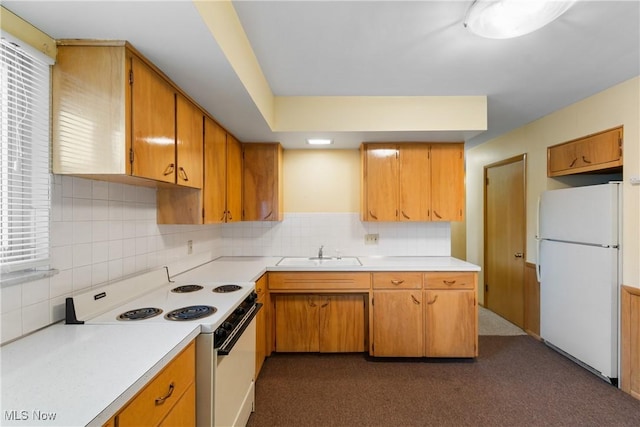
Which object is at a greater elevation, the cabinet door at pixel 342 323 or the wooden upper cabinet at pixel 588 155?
the wooden upper cabinet at pixel 588 155

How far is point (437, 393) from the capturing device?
217cm

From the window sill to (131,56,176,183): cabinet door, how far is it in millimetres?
554

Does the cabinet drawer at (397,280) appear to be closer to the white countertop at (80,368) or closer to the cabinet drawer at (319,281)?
the cabinet drawer at (319,281)

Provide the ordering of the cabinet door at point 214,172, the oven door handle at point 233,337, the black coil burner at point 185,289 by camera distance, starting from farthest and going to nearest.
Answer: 1. the cabinet door at point 214,172
2. the black coil burner at point 185,289
3. the oven door handle at point 233,337

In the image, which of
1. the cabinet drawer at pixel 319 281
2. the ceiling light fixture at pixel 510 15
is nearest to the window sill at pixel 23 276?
the cabinet drawer at pixel 319 281

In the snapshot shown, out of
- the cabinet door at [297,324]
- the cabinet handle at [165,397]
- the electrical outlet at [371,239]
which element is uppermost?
the electrical outlet at [371,239]

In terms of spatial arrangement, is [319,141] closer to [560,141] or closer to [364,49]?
[364,49]

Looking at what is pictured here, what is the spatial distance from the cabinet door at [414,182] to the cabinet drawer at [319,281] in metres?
0.78

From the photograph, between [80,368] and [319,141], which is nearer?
[80,368]

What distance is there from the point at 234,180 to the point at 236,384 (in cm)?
175

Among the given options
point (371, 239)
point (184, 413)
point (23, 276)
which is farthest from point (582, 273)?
point (23, 276)

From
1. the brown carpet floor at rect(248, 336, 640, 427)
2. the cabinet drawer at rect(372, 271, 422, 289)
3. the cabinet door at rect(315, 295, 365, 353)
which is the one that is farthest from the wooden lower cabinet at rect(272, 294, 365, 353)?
the cabinet drawer at rect(372, 271, 422, 289)

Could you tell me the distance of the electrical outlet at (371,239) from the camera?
321 cm

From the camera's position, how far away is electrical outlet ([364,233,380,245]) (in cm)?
321
